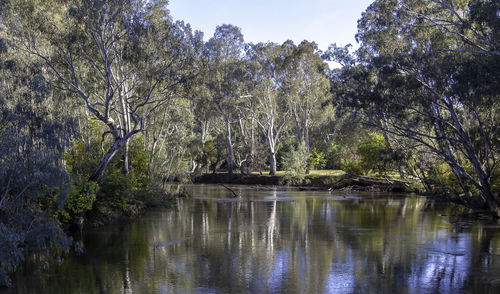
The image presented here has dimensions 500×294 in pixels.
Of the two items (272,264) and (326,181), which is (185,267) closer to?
(272,264)

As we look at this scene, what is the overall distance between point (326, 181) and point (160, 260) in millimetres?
32593

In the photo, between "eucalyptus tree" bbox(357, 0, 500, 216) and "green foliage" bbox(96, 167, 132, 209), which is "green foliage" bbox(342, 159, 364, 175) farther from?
"green foliage" bbox(96, 167, 132, 209)

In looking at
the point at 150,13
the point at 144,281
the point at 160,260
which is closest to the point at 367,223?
the point at 160,260

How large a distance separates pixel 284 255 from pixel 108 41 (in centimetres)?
1412

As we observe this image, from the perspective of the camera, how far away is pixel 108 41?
23516 millimetres

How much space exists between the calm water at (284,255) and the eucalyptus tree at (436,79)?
362 centimetres

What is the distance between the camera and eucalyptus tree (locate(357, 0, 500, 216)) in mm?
22062

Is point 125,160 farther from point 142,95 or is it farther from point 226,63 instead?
point 226,63

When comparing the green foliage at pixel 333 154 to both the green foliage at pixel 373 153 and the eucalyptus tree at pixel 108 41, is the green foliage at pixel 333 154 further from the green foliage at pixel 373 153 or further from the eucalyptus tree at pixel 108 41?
the eucalyptus tree at pixel 108 41

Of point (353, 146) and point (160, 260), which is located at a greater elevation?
point (353, 146)

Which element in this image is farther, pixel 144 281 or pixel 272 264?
pixel 272 264

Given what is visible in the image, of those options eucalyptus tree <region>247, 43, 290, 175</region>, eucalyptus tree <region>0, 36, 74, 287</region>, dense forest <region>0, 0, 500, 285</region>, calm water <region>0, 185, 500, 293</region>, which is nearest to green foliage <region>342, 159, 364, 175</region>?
dense forest <region>0, 0, 500, 285</region>

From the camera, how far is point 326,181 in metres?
45.5

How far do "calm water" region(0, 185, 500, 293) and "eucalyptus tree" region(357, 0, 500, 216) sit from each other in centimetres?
362
